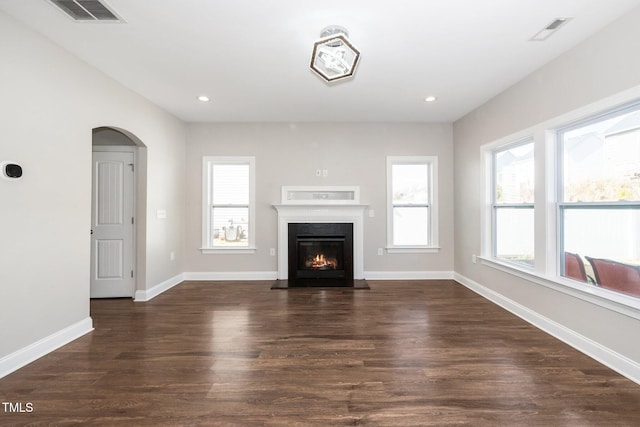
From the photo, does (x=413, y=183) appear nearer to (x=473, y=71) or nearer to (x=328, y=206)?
(x=328, y=206)

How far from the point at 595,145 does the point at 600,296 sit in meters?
1.25

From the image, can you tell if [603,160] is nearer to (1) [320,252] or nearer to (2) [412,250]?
(2) [412,250]

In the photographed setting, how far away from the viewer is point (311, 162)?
5.04 meters

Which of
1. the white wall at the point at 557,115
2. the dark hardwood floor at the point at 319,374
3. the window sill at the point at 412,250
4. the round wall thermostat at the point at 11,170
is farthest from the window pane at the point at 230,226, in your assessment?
the white wall at the point at 557,115

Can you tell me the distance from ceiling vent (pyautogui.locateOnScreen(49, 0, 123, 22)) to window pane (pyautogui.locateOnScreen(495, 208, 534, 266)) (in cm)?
431

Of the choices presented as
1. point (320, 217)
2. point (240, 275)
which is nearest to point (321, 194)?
point (320, 217)

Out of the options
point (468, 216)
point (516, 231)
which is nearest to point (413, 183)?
point (468, 216)

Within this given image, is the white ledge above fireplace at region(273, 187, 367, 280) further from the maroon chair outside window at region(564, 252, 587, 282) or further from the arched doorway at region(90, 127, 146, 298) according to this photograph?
the maroon chair outside window at region(564, 252, 587, 282)

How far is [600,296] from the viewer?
233cm

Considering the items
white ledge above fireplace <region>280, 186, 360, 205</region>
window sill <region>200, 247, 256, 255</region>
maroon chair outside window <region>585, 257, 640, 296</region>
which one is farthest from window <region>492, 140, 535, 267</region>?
window sill <region>200, 247, 256, 255</region>

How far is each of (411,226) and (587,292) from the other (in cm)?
276

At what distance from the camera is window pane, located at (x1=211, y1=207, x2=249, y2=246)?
5078 millimetres

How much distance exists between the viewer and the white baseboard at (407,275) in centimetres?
503

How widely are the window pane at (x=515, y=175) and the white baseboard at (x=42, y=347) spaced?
482cm
